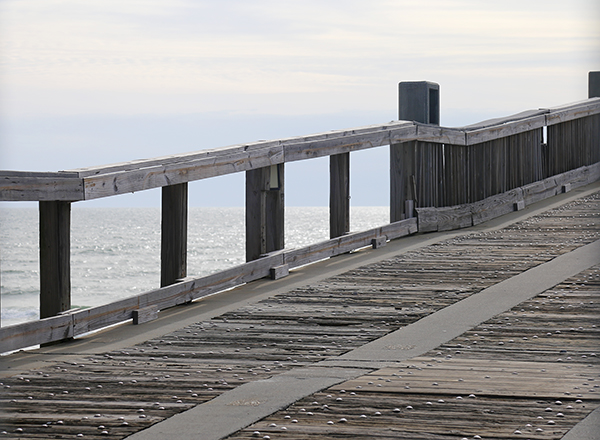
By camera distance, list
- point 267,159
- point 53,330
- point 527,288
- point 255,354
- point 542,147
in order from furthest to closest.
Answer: point 542,147 → point 267,159 → point 527,288 → point 53,330 → point 255,354

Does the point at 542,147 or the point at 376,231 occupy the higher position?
the point at 542,147

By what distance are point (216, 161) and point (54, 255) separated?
168cm

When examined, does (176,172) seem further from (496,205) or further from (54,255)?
(496,205)

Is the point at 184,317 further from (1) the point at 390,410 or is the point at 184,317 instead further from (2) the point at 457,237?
(2) the point at 457,237

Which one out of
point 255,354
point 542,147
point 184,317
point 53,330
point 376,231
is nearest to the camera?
point 255,354

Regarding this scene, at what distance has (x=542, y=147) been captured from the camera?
440 inches

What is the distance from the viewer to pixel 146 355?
457 centimetres

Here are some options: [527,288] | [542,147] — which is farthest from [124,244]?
[527,288]

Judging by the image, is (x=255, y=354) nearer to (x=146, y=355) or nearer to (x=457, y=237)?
(x=146, y=355)

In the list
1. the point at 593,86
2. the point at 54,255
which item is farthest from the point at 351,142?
the point at 593,86

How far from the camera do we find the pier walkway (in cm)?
326

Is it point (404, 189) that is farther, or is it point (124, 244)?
point (124, 244)

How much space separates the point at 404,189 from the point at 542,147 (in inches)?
141

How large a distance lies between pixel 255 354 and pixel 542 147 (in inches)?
310
